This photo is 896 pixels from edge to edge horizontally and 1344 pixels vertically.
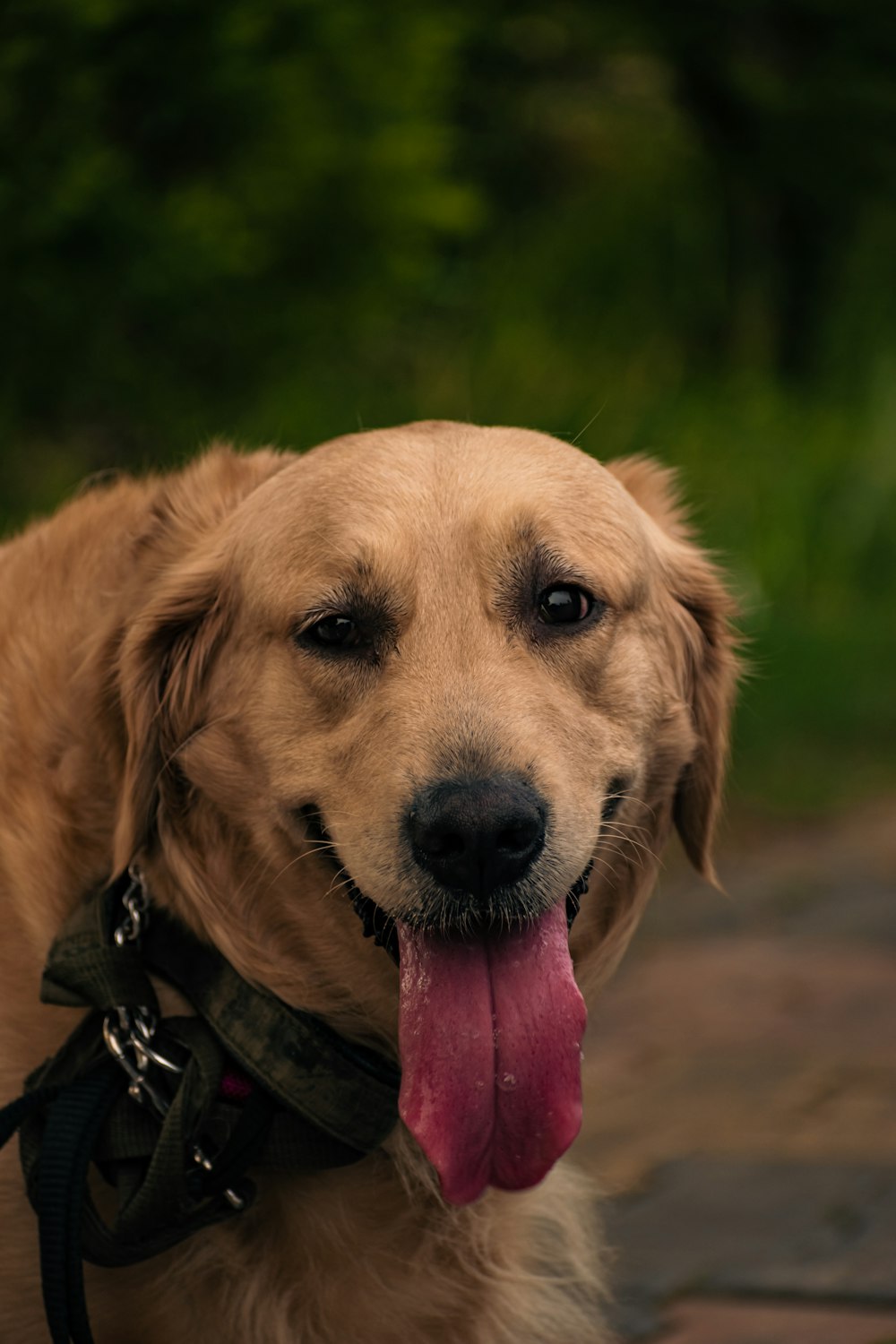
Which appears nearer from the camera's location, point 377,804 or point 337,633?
point 377,804

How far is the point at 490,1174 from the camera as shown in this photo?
2.46 m

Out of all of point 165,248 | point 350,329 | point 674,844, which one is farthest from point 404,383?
point 674,844

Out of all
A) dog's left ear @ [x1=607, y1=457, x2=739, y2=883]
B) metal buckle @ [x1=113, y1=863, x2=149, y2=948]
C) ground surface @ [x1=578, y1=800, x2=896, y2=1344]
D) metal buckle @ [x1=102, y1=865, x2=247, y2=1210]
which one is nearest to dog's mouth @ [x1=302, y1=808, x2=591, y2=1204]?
metal buckle @ [x1=102, y1=865, x2=247, y2=1210]

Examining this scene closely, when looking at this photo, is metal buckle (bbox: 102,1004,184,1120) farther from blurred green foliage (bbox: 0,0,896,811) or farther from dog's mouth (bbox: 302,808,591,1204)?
blurred green foliage (bbox: 0,0,896,811)

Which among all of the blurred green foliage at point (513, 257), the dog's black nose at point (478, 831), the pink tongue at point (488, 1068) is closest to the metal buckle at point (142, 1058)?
the pink tongue at point (488, 1068)

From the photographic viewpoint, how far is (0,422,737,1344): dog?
2.46m

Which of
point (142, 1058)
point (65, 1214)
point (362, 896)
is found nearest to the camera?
point (65, 1214)

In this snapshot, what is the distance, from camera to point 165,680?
2840 millimetres

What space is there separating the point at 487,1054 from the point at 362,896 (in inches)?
13.1

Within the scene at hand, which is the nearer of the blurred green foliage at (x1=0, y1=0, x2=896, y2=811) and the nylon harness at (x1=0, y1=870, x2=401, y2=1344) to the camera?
the nylon harness at (x1=0, y1=870, x2=401, y2=1344)

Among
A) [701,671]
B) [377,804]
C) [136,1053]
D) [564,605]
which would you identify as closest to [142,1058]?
[136,1053]

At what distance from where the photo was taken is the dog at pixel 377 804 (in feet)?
8.07

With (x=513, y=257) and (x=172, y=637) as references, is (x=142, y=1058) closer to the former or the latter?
(x=172, y=637)

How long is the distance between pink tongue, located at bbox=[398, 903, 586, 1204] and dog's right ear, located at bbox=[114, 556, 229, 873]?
509 millimetres
